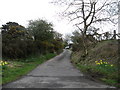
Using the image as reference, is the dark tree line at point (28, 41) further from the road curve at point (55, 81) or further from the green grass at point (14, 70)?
the road curve at point (55, 81)

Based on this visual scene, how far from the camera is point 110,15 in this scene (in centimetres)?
1434

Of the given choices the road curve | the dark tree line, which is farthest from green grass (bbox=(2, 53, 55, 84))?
the dark tree line

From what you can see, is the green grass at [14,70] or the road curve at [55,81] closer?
the road curve at [55,81]

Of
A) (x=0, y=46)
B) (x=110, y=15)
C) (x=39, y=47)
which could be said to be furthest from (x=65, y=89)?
(x=39, y=47)

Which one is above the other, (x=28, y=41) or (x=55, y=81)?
(x=28, y=41)

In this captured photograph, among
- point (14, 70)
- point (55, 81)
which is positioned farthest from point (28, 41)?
point (55, 81)

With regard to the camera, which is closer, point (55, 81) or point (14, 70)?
point (55, 81)

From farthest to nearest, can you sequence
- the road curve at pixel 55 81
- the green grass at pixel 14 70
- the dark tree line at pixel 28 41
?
the dark tree line at pixel 28 41 → the green grass at pixel 14 70 → the road curve at pixel 55 81

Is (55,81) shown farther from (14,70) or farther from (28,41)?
(28,41)

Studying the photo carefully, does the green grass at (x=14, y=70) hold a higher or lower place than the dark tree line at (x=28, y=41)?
lower

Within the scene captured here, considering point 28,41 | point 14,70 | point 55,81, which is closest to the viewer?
point 55,81

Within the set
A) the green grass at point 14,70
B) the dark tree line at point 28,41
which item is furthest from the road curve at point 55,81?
the dark tree line at point 28,41

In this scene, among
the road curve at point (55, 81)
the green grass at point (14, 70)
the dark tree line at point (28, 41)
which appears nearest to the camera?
the road curve at point (55, 81)

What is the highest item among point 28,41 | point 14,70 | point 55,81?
point 28,41
